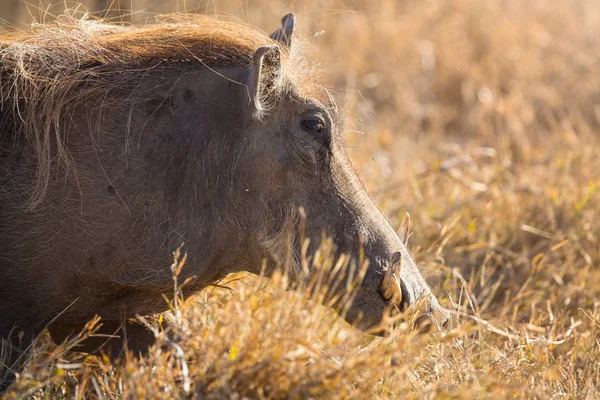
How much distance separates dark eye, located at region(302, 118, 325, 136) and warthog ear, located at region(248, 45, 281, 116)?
15cm

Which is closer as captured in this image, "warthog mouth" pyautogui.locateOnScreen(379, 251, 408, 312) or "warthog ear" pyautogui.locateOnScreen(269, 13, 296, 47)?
"warthog mouth" pyautogui.locateOnScreen(379, 251, 408, 312)

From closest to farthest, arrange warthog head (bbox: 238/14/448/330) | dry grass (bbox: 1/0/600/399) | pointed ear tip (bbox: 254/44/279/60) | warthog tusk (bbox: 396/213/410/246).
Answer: dry grass (bbox: 1/0/600/399), pointed ear tip (bbox: 254/44/279/60), warthog head (bbox: 238/14/448/330), warthog tusk (bbox: 396/213/410/246)

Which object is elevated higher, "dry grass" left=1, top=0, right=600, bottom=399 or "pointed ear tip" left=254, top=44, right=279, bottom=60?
"pointed ear tip" left=254, top=44, right=279, bottom=60

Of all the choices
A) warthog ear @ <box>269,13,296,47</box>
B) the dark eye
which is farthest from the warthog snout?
warthog ear @ <box>269,13,296,47</box>

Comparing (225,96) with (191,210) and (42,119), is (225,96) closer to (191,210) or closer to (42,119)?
(191,210)

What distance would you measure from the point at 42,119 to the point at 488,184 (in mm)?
2896

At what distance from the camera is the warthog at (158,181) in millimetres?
2748

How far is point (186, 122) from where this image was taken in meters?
2.82

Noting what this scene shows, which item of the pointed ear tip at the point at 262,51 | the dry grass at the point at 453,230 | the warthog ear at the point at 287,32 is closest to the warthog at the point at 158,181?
the pointed ear tip at the point at 262,51

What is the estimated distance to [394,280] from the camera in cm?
276

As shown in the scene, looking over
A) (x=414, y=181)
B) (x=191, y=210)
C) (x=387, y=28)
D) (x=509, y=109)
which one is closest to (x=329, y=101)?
(x=191, y=210)

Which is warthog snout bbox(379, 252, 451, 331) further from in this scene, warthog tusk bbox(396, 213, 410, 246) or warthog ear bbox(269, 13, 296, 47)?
warthog ear bbox(269, 13, 296, 47)

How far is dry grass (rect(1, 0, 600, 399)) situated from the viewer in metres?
2.37

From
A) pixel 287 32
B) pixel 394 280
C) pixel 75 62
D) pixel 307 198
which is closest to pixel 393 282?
pixel 394 280
